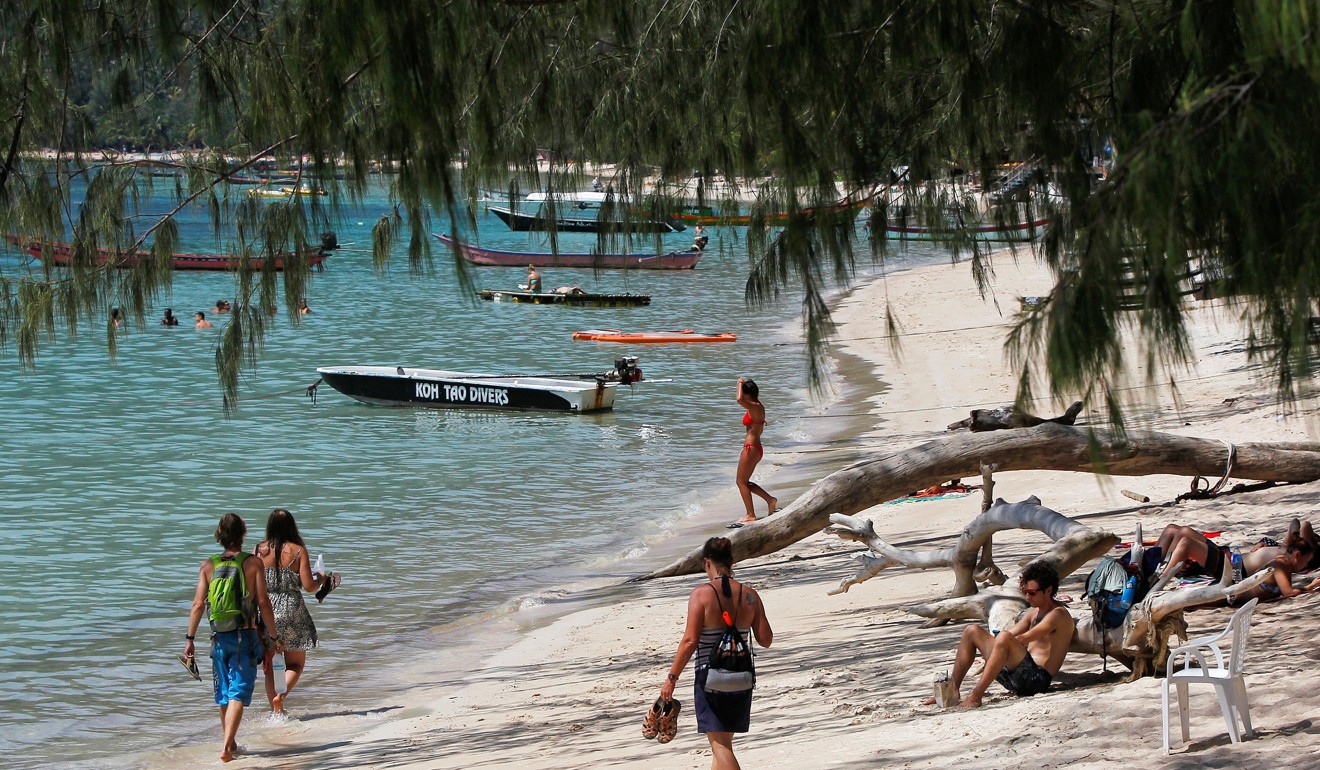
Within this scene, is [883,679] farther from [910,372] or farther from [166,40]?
[910,372]

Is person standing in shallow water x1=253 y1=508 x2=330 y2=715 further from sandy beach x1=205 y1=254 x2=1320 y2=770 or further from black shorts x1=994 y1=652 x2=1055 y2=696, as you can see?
black shorts x1=994 y1=652 x2=1055 y2=696

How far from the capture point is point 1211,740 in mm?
5762

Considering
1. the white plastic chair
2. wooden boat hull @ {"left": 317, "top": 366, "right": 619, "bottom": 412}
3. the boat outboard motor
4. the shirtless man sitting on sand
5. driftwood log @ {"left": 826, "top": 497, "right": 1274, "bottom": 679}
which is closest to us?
the white plastic chair

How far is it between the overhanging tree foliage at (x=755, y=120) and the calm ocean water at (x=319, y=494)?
661 millimetres

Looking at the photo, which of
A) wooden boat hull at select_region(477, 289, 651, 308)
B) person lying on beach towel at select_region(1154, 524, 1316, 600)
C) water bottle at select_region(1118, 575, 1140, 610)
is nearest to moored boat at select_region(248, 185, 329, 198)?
water bottle at select_region(1118, 575, 1140, 610)

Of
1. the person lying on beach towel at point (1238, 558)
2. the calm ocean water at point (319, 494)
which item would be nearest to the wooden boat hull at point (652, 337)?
the calm ocean water at point (319, 494)

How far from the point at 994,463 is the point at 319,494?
921cm

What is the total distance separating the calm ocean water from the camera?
1030cm

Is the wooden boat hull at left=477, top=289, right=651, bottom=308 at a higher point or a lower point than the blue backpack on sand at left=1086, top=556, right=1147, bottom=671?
higher

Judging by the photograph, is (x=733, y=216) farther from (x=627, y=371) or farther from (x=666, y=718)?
(x=627, y=371)

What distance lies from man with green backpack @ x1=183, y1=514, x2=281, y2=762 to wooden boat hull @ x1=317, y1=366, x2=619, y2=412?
14414 millimetres

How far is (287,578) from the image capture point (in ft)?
27.9

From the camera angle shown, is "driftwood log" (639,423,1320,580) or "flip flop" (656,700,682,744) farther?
"driftwood log" (639,423,1320,580)

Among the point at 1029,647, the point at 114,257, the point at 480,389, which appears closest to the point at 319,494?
the point at 480,389
